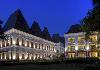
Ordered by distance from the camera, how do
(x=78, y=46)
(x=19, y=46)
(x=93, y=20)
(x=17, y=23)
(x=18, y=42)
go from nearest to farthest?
1. (x=93, y=20)
2. (x=19, y=46)
3. (x=18, y=42)
4. (x=17, y=23)
5. (x=78, y=46)

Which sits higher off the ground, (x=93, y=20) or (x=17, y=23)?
(x=17, y=23)

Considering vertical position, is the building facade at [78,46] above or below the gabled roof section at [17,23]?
below

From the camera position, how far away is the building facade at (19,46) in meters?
69.2

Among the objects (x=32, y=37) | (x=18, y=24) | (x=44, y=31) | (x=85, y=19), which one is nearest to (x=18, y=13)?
(x=18, y=24)

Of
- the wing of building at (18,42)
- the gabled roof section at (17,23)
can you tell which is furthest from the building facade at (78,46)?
the gabled roof section at (17,23)

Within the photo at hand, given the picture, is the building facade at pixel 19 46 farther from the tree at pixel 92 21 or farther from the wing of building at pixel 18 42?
the tree at pixel 92 21

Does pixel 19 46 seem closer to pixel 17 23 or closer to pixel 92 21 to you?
pixel 17 23

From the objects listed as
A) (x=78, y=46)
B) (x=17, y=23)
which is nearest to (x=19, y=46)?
(x=17, y=23)

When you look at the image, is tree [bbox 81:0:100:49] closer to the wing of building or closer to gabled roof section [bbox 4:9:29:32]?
the wing of building

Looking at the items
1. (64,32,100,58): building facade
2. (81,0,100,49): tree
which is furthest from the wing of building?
(81,0,100,49): tree

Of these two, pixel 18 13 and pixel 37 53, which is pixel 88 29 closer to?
pixel 18 13

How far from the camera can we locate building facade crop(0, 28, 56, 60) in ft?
227

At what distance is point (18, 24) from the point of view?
7288 cm

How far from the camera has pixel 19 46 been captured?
7038 cm
